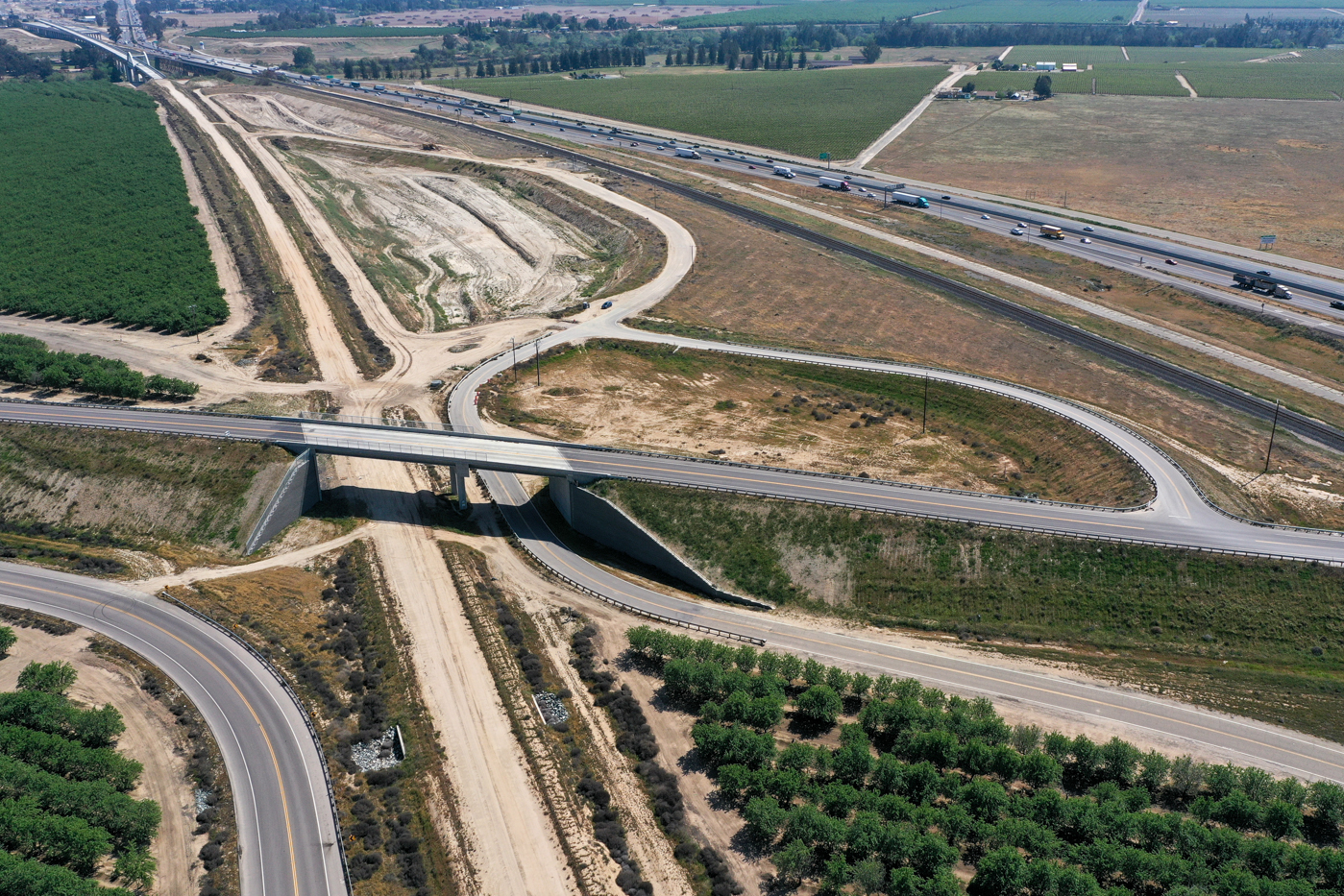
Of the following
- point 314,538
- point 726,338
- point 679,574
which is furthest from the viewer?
point 726,338

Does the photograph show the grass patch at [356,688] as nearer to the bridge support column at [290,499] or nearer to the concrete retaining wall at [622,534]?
the bridge support column at [290,499]

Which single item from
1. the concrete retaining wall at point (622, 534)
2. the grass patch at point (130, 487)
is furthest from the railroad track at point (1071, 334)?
the grass patch at point (130, 487)

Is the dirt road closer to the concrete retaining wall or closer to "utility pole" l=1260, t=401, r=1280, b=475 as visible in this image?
the concrete retaining wall

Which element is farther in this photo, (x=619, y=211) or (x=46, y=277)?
(x=619, y=211)

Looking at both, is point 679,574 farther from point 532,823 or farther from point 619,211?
point 619,211

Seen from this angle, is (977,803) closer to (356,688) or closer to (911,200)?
(356,688)

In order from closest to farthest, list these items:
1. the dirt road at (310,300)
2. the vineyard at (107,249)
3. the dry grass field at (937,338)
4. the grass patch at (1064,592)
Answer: the grass patch at (1064,592) < the dry grass field at (937,338) < the dirt road at (310,300) < the vineyard at (107,249)

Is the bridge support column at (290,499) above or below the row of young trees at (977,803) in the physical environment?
above

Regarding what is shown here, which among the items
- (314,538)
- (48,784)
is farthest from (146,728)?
(314,538)
